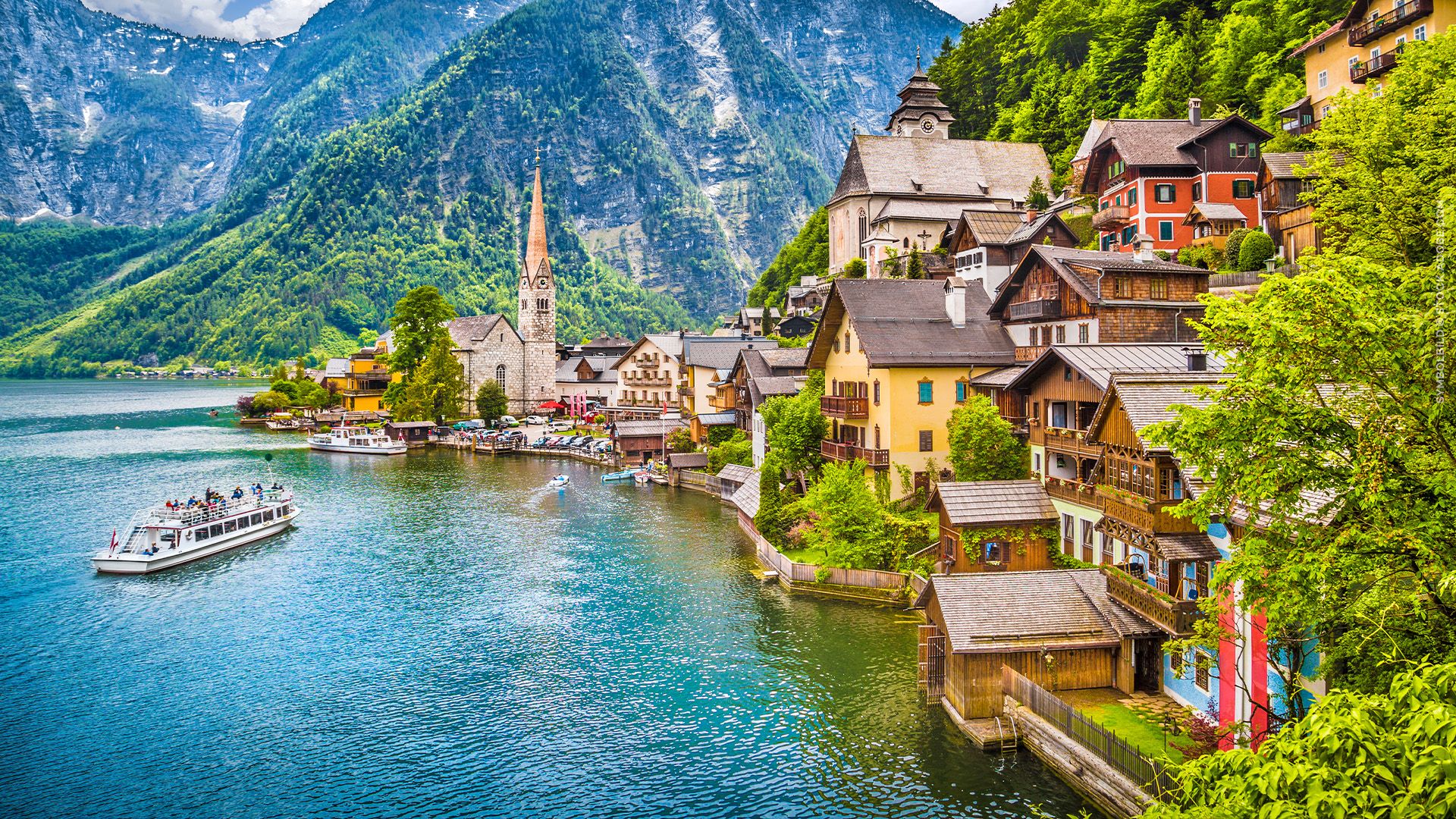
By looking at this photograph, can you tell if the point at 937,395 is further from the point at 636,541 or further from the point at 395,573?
the point at 395,573

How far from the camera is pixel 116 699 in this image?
29.8 meters

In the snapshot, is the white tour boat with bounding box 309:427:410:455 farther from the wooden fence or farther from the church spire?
the wooden fence

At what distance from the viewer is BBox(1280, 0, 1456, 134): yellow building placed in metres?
45.6

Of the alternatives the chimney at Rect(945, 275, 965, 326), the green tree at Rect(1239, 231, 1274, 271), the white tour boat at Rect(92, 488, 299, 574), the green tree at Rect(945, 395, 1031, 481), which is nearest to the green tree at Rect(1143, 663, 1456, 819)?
the green tree at Rect(945, 395, 1031, 481)

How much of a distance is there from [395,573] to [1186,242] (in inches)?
1837

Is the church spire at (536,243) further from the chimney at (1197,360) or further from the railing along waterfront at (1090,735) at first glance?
the railing along waterfront at (1090,735)

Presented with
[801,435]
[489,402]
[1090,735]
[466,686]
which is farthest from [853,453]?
[489,402]

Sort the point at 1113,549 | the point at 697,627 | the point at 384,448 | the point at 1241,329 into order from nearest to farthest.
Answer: the point at 1241,329
the point at 1113,549
the point at 697,627
the point at 384,448

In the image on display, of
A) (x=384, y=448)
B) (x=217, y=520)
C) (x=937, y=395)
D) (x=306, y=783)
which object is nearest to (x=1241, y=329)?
(x=306, y=783)

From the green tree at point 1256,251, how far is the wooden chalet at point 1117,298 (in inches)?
323

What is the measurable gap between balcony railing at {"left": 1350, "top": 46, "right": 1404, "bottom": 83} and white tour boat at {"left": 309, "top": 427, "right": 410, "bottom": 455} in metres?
87.3

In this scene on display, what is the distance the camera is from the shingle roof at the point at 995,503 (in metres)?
33.4

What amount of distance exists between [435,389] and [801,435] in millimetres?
74330

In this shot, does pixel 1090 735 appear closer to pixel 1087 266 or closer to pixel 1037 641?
pixel 1037 641
